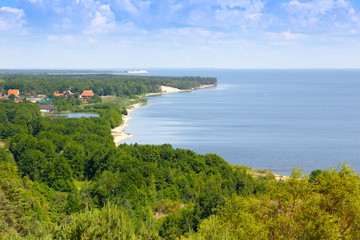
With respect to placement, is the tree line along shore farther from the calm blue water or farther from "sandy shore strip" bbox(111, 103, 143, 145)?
the calm blue water

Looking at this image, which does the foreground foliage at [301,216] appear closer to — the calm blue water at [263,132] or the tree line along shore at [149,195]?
the tree line along shore at [149,195]

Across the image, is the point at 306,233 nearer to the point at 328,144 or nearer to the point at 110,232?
the point at 110,232

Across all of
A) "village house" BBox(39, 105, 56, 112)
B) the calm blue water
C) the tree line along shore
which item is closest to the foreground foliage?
the tree line along shore

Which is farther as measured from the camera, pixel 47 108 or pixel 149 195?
pixel 47 108

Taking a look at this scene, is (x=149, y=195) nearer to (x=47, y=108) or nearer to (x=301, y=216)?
(x=301, y=216)

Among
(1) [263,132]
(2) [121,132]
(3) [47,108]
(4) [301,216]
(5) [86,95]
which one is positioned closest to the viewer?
(4) [301,216]

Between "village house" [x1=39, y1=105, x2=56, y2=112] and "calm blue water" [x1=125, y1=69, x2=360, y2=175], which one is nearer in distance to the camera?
"calm blue water" [x1=125, y1=69, x2=360, y2=175]

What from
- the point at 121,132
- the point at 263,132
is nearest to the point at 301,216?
the point at 263,132

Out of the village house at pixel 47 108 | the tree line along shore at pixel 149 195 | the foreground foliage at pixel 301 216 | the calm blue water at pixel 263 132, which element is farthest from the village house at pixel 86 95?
the foreground foliage at pixel 301 216

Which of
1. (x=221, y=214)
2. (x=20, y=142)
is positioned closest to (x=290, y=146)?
(x=20, y=142)
